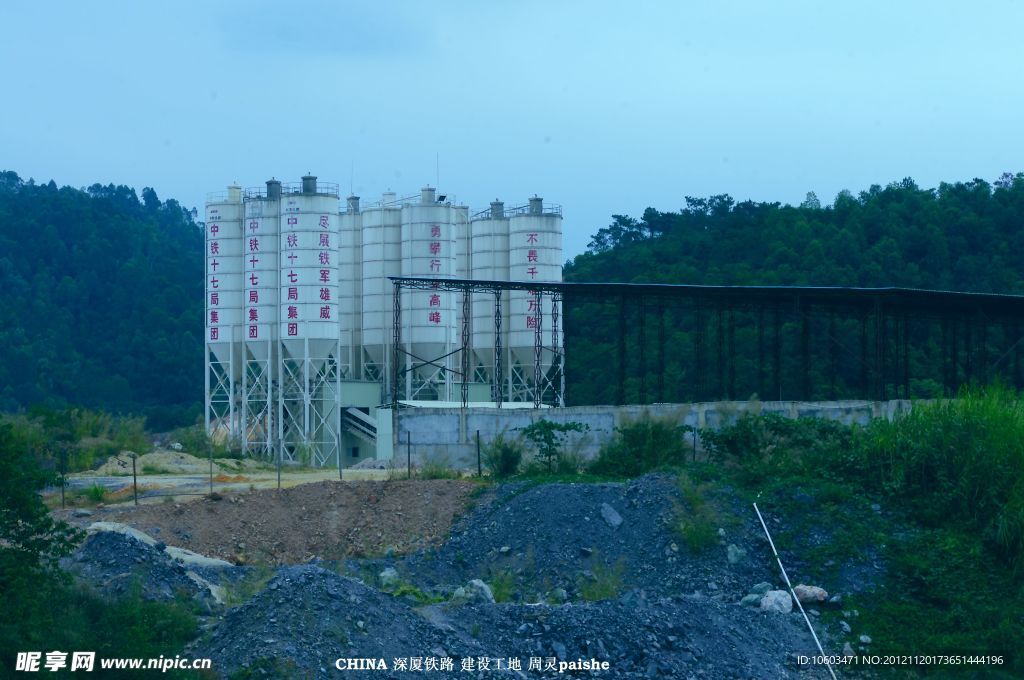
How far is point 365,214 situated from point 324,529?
3176cm

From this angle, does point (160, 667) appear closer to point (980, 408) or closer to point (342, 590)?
point (342, 590)

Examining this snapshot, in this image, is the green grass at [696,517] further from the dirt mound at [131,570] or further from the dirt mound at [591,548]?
the dirt mound at [131,570]

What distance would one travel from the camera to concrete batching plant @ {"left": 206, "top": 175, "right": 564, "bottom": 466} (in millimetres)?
49625

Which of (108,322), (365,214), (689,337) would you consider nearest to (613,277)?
(689,337)

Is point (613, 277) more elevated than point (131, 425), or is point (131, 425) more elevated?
point (613, 277)

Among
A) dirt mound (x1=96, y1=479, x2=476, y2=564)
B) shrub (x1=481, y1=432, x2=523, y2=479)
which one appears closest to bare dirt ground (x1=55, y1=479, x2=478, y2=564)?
dirt mound (x1=96, y1=479, x2=476, y2=564)

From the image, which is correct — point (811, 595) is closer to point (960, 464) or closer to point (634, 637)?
point (634, 637)

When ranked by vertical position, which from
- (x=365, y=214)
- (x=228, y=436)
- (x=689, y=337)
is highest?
(x=365, y=214)

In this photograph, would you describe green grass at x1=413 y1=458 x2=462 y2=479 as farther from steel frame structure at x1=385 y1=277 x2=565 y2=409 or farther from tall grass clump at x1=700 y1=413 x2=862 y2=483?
steel frame structure at x1=385 y1=277 x2=565 y2=409

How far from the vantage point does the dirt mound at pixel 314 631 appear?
15.5m

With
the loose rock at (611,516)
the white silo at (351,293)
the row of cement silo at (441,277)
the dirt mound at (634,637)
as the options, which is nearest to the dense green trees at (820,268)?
the row of cement silo at (441,277)

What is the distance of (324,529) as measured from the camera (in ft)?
88.0

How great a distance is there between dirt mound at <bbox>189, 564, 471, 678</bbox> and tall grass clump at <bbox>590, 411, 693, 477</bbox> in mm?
13094

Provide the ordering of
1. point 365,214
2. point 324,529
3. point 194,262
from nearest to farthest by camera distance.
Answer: point 324,529 → point 365,214 → point 194,262
